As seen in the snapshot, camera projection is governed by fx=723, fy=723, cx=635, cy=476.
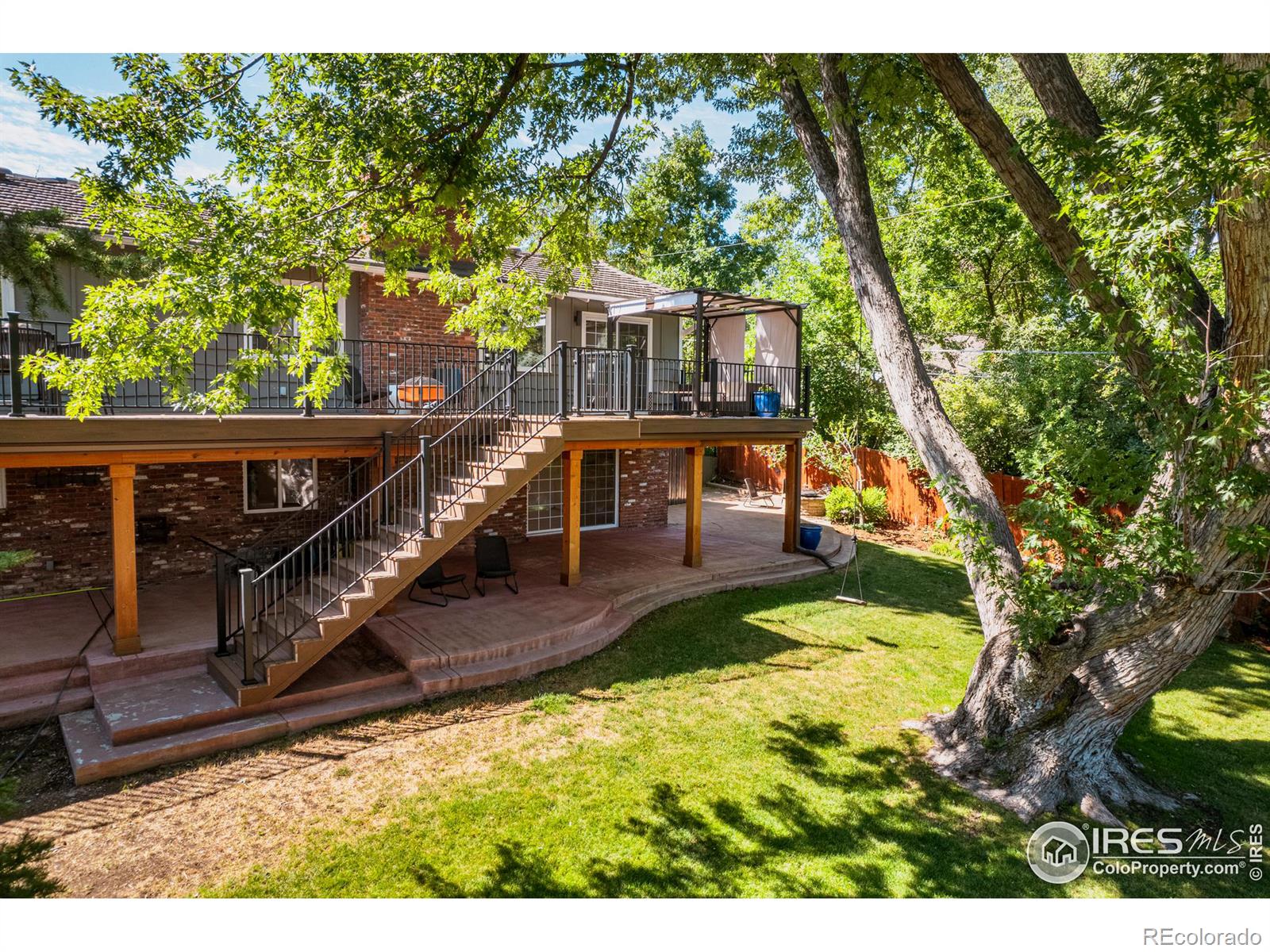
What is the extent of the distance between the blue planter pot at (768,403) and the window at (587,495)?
328 centimetres

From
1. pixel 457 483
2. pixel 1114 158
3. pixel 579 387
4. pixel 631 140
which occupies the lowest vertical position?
pixel 457 483

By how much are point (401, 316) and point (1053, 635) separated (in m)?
10.7

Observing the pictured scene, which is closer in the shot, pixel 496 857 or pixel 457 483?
pixel 496 857

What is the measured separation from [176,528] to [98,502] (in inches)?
40.4

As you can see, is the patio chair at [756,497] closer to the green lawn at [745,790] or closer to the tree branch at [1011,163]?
the green lawn at [745,790]

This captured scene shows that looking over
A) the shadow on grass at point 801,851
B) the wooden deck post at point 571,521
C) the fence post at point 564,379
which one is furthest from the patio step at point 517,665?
the fence post at point 564,379

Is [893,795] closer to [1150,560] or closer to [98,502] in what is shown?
[1150,560]

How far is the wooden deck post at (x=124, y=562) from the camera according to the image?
301 inches

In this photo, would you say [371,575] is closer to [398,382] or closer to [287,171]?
[398,382]

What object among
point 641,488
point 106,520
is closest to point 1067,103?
point 641,488

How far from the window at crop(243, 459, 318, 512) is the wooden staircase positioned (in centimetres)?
318

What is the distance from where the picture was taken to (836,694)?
27.0 ft

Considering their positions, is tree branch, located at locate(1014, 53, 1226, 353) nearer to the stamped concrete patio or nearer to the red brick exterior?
the stamped concrete patio
